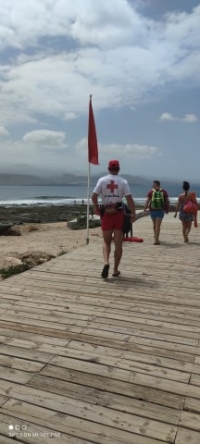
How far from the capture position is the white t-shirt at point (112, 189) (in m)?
5.64

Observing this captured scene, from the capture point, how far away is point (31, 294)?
4.86 m

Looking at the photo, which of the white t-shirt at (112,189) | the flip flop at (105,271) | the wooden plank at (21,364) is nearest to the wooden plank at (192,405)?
the wooden plank at (21,364)

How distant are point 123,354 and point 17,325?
1236 mm

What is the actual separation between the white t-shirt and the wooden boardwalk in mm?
1306

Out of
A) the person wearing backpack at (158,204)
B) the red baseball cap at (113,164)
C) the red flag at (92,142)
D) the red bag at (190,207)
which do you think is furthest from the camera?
the red bag at (190,207)

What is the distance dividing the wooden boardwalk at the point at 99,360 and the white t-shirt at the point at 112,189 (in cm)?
131

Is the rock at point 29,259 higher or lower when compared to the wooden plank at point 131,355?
lower

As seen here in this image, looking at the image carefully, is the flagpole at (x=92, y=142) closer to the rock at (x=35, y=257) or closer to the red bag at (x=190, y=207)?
the rock at (x=35, y=257)

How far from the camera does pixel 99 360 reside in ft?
10.1

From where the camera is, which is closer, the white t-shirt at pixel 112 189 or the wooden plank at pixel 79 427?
the wooden plank at pixel 79 427

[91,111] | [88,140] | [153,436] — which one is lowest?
[153,436]

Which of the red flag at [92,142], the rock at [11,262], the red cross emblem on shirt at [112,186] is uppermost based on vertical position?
the red flag at [92,142]

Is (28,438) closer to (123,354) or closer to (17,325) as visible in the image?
(123,354)

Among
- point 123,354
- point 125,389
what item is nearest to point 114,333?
point 123,354
